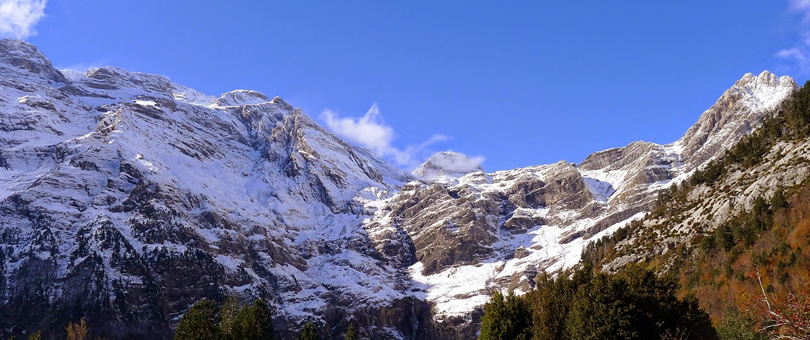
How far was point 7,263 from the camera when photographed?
190250 millimetres

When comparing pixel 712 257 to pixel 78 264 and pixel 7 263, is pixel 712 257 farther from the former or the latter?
pixel 7 263

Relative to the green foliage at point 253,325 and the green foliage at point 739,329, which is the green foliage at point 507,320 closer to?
the green foliage at point 739,329

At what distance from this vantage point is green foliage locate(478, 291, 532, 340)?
191 feet

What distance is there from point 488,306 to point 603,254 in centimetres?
8505

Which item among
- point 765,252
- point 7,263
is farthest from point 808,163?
point 7,263

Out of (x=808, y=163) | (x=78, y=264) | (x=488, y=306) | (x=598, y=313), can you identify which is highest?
(x=78, y=264)

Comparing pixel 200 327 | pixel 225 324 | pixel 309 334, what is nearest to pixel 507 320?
pixel 309 334

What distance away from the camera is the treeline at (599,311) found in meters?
49.5

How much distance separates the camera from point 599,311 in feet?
163

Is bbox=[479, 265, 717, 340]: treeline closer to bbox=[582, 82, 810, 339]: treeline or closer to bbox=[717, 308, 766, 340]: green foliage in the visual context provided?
bbox=[717, 308, 766, 340]: green foliage

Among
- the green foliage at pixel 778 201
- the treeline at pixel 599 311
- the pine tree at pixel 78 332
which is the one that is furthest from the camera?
the pine tree at pixel 78 332

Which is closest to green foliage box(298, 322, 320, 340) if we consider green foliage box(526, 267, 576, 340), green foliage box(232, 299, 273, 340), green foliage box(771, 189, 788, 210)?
green foliage box(232, 299, 273, 340)

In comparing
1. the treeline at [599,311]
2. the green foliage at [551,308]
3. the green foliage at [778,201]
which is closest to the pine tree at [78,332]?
the treeline at [599,311]

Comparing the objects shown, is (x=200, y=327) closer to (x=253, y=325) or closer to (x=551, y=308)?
(x=253, y=325)
